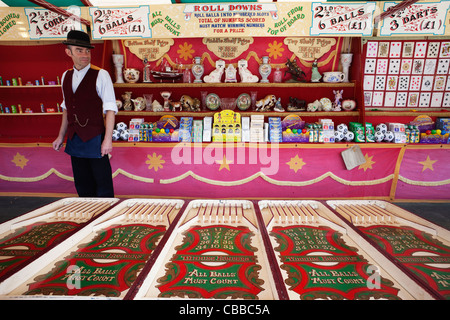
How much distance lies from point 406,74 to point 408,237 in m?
3.63

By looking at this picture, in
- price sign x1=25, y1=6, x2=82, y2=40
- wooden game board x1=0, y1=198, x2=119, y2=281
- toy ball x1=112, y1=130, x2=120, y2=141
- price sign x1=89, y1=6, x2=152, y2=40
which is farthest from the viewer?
toy ball x1=112, y1=130, x2=120, y2=141

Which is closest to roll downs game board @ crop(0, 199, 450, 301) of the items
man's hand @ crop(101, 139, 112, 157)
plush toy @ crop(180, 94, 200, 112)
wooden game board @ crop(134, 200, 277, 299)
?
wooden game board @ crop(134, 200, 277, 299)

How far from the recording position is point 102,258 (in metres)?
1.21

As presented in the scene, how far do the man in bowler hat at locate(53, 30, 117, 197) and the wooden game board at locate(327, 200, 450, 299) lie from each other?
6.49ft

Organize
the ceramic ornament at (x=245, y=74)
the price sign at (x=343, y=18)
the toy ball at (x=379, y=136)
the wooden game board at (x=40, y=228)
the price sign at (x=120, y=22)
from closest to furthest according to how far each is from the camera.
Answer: the wooden game board at (x=40, y=228)
the price sign at (x=343, y=18)
the price sign at (x=120, y=22)
the toy ball at (x=379, y=136)
the ceramic ornament at (x=245, y=74)

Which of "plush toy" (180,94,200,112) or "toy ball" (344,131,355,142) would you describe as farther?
"plush toy" (180,94,200,112)

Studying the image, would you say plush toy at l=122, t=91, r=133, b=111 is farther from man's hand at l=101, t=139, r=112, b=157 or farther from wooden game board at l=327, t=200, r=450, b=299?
wooden game board at l=327, t=200, r=450, b=299

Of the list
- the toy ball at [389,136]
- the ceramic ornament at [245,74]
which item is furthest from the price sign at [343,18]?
the toy ball at [389,136]

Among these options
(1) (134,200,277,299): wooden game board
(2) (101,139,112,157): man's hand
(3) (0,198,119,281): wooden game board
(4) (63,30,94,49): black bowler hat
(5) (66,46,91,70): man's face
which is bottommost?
(1) (134,200,277,299): wooden game board

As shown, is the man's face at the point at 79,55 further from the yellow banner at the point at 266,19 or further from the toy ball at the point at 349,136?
the toy ball at the point at 349,136

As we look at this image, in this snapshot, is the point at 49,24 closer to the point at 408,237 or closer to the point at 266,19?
the point at 266,19

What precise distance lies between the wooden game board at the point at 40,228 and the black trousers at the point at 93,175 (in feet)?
1.54

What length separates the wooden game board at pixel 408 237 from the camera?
108cm

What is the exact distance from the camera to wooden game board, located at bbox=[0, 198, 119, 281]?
1.18 meters
